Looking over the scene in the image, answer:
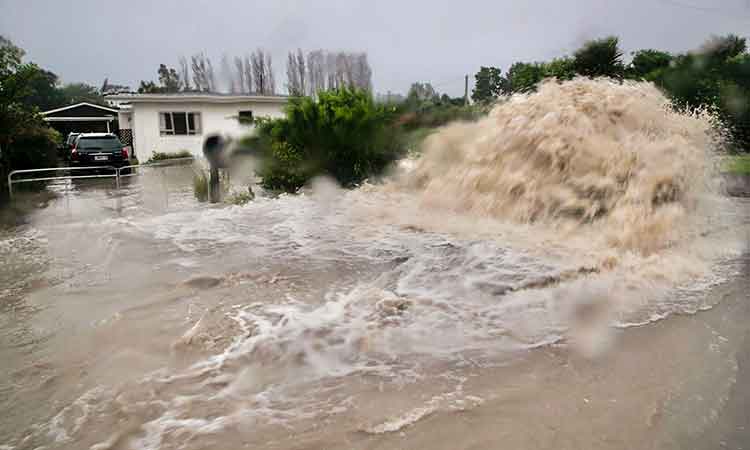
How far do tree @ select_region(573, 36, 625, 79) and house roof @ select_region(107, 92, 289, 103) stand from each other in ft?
44.6

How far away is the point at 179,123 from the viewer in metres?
24.8

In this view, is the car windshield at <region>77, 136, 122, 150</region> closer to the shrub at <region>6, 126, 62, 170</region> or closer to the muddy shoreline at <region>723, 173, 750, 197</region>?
the shrub at <region>6, 126, 62, 170</region>

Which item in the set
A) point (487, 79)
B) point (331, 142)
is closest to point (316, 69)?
point (487, 79)

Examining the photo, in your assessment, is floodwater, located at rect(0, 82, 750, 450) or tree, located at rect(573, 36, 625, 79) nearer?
floodwater, located at rect(0, 82, 750, 450)

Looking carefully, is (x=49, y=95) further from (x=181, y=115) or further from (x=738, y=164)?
(x=738, y=164)

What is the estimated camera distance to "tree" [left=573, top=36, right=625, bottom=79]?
13.6m

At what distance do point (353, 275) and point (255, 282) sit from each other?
91cm

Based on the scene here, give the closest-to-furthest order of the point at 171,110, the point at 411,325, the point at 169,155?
the point at 411,325 → the point at 169,155 → the point at 171,110

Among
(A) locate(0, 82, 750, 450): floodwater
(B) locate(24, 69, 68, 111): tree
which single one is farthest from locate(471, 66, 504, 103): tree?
(B) locate(24, 69, 68, 111): tree

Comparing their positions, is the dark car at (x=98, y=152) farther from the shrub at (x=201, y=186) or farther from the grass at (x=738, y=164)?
the grass at (x=738, y=164)

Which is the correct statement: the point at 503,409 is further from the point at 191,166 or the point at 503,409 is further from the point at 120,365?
the point at 191,166

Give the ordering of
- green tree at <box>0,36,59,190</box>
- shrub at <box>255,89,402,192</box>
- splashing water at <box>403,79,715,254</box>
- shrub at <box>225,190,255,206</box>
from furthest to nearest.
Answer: green tree at <box>0,36,59,190</box>
shrub at <box>255,89,402,192</box>
shrub at <box>225,190,255,206</box>
splashing water at <box>403,79,715,254</box>

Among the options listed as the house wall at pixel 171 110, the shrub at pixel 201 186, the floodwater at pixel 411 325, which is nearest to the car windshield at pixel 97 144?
the house wall at pixel 171 110

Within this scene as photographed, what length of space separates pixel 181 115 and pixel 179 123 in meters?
0.39
